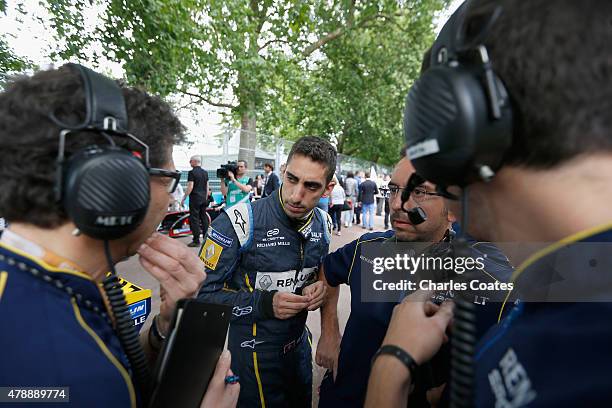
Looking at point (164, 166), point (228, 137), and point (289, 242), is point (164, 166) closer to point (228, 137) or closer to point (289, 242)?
point (289, 242)

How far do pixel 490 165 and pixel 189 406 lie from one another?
1108mm

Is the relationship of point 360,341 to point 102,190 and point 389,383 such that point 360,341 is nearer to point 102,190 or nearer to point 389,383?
point 389,383

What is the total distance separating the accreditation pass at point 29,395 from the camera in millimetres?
740

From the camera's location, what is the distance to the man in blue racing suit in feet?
6.18

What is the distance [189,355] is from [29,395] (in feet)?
1.33

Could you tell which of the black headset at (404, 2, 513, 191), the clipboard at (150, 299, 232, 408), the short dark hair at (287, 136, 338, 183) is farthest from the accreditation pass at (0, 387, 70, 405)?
the short dark hair at (287, 136, 338, 183)

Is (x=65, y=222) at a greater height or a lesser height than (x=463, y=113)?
lesser

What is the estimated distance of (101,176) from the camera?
80 centimetres

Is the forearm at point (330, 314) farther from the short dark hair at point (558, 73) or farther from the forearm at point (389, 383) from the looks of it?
the short dark hair at point (558, 73)

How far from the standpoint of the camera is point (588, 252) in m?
0.63

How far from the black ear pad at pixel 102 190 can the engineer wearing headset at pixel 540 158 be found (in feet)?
2.21

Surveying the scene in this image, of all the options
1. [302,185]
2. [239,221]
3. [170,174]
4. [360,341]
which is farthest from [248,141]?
[170,174]

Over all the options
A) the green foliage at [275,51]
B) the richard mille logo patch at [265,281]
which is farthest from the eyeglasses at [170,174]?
the green foliage at [275,51]

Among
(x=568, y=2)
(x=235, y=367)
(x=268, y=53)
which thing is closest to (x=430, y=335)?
(x=568, y=2)
